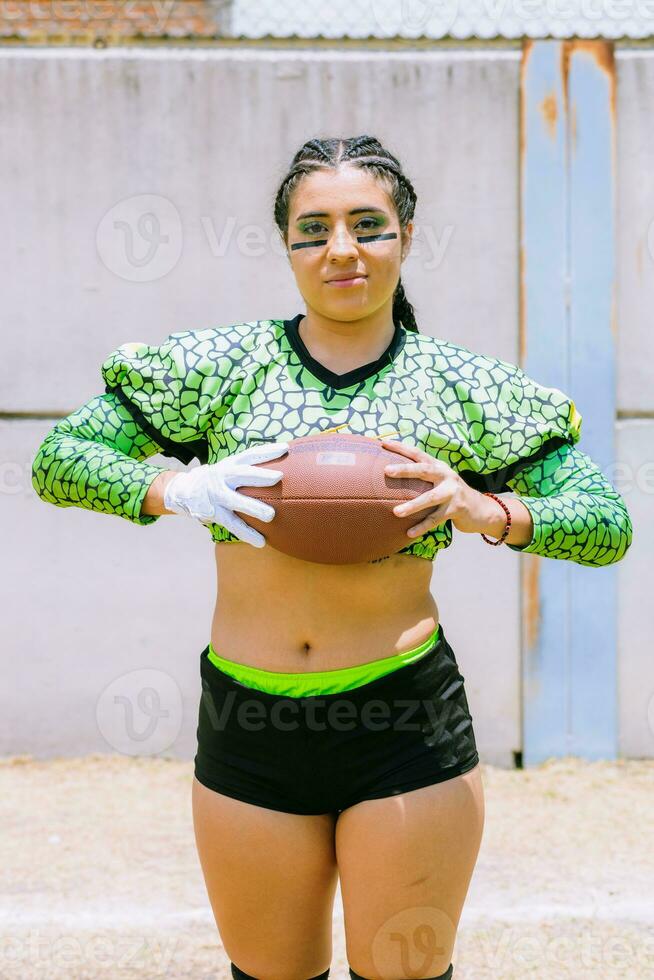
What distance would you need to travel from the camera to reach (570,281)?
4828 millimetres

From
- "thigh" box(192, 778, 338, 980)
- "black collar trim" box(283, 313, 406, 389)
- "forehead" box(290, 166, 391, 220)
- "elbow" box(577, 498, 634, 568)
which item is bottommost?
"thigh" box(192, 778, 338, 980)

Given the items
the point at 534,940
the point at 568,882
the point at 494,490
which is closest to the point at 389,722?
the point at 494,490

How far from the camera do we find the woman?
1.93 m

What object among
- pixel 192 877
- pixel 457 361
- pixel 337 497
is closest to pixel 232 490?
pixel 337 497

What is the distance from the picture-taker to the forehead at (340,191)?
6.61 feet

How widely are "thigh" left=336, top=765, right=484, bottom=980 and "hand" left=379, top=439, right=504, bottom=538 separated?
1.58 feet

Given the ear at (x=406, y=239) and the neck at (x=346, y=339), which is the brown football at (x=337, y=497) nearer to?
the neck at (x=346, y=339)

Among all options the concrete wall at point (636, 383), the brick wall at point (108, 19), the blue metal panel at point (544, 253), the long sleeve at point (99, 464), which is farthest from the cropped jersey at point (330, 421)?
the brick wall at point (108, 19)

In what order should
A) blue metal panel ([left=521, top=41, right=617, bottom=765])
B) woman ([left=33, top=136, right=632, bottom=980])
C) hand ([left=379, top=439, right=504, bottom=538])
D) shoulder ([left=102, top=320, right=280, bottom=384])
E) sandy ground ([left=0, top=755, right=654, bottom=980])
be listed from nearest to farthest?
hand ([left=379, top=439, right=504, bottom=538])
woman ([left=33, top=136, right=632, bottom=980])
shoulder ([left=102, top=320, right=280, bottom=384])
sandy ground ([left=0, top=755, right=654, bottom=980])
blue metal panel ([left=521, top=41, right=617, bottom=765])

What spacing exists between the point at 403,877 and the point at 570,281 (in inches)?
136

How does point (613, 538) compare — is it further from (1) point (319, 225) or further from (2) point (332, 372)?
(1) point (319, 225)

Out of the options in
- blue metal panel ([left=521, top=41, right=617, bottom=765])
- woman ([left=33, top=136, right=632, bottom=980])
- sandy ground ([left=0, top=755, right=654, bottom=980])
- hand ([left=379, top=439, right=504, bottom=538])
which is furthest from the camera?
blue metal panel ([left=521, top=41, right=617, bottom=765])

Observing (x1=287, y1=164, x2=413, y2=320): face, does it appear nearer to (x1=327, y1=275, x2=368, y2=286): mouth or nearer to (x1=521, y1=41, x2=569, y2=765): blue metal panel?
(x1=327, y1=275, x2=368, y2=286): mouth

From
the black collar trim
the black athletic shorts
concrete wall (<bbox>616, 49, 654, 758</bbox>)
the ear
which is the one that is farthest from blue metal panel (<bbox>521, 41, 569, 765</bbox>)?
the black athletic shorts
